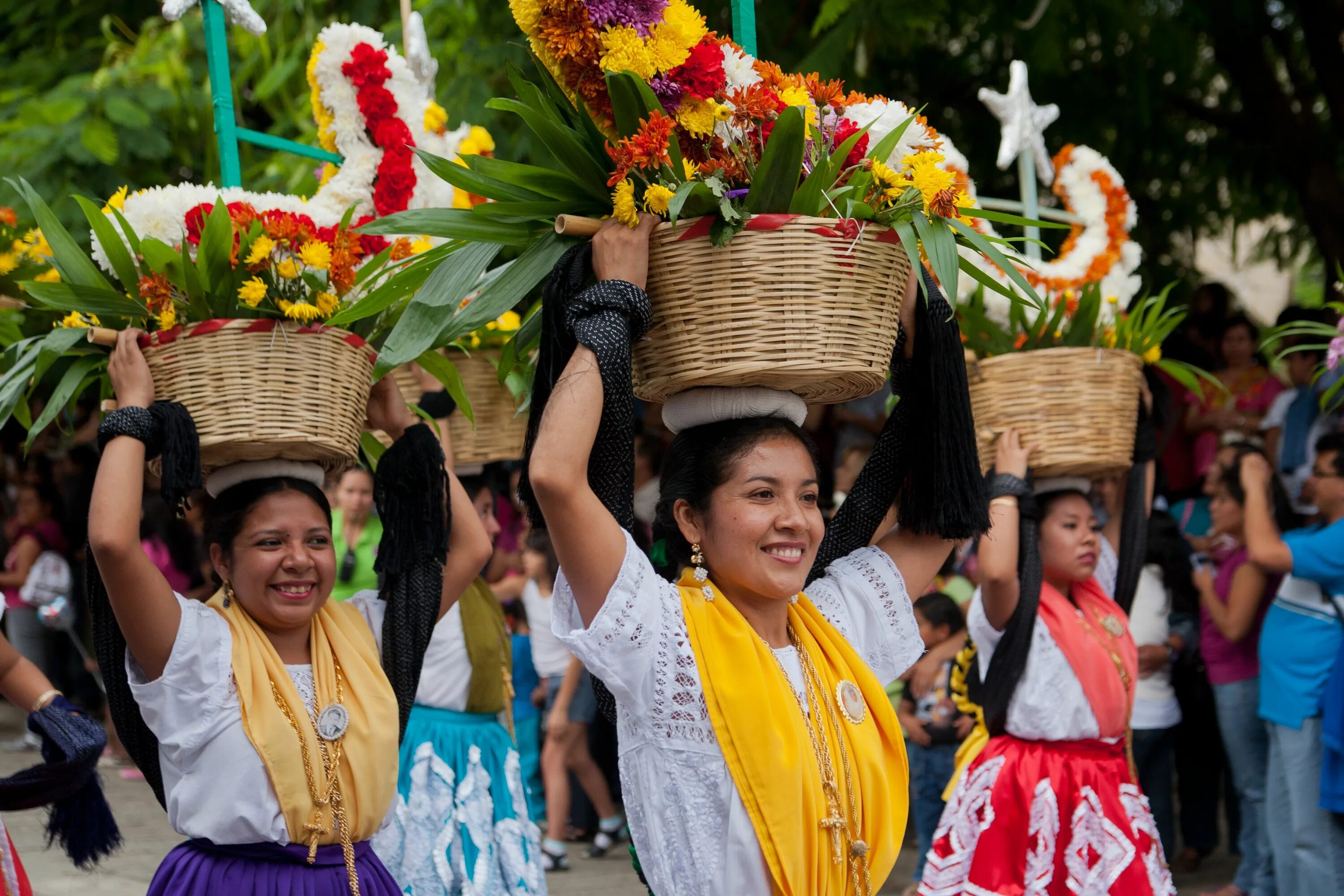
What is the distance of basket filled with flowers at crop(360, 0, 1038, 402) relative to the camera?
8.28 feet

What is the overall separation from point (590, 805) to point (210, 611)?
454 cm

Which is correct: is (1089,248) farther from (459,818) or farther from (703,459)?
(459,818)

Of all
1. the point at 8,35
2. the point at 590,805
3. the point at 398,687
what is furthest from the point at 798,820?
the point at 8,35

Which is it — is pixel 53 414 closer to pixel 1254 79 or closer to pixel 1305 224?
pixel 1254 79

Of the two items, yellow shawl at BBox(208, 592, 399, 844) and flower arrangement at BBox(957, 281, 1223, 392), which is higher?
flower arrangement at BBox(957, 281, 1223, 392)

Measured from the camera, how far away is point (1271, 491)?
5785 mm

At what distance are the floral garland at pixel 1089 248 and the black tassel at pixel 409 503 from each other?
1989mm

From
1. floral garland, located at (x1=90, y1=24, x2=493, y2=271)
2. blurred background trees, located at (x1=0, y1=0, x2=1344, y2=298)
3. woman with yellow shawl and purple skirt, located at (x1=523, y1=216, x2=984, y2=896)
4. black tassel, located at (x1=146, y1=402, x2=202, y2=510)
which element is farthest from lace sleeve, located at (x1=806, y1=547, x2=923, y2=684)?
blurred background trees, located at (x1=0, y1=0, x2=1344, y2=298)

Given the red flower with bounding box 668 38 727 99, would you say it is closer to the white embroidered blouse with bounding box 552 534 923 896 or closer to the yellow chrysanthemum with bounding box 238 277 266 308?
the white embroidered blouse with bounding box 552 534 923 896

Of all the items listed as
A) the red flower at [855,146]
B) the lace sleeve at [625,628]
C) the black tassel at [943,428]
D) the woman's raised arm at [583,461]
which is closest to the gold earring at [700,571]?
the lace sleeve at [625,628]

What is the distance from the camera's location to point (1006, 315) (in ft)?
15.9

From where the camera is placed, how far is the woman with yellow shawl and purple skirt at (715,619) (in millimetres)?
2570

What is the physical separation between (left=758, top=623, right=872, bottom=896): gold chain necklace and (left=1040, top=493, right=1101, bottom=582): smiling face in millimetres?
2297

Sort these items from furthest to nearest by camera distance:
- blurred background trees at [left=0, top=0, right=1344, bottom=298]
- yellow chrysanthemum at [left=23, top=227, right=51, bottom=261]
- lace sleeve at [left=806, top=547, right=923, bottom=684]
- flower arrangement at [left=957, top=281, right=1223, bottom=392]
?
blurred background trees at [left=0, top=0, right=1344, bottom=298] → flower arrangement at [left=957, top=281, right=1223, bottom=392] → yellow chrysanthemum at [left=23, top=227, right=51, bottom=261] → lace sleeve at [left=806, top=547, right=923, bottom=684]
